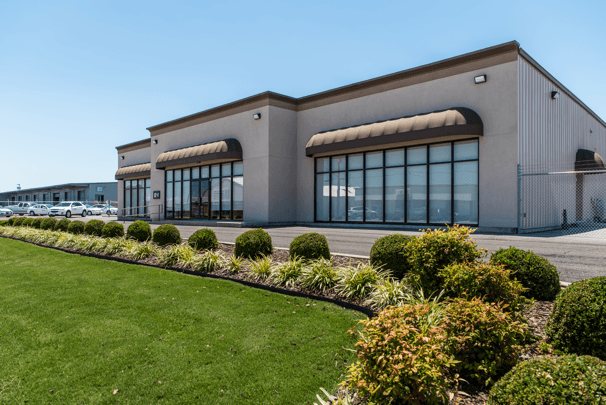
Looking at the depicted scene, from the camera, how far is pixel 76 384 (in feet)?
12.6

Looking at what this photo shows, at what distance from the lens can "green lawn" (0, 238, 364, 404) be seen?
3711 mm

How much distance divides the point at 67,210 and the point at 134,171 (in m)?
13.7

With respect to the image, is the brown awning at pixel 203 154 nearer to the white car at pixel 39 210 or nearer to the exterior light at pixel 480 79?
the exterior light at pixel 480 79

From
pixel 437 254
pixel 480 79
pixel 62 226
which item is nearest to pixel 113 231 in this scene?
pixel 62 226

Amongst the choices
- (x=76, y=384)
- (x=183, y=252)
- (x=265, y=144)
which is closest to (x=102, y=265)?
(x=183, y=252)

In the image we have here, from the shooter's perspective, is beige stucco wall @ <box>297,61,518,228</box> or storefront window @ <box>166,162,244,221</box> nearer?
beige stucco wall @ <box>297,61,518,228</box>

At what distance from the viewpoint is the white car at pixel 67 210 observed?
42469 mm

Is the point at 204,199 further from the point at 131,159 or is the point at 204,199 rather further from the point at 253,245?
the point at 253,245

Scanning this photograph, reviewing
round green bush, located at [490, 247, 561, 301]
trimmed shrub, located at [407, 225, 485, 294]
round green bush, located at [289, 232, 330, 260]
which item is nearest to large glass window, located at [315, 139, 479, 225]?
round green bush, located at [289, 232, 330, 260]

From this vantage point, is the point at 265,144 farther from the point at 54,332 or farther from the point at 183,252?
the point at 54,332

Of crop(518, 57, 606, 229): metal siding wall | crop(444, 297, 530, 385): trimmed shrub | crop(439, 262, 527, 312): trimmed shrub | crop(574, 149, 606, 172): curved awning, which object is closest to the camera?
crop(444, 297, 530, 385): trimmed shrub

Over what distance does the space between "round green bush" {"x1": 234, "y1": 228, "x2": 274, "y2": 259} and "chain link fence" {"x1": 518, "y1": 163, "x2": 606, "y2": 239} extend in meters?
11.1

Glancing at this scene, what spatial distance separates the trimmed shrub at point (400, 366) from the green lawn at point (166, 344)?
92cm

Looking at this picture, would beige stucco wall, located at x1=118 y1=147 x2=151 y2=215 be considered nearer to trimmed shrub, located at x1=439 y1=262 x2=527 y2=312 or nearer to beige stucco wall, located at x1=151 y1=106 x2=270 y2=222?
beige stucco wall, located at x1=151 y1=106 x2=270 y2=222
